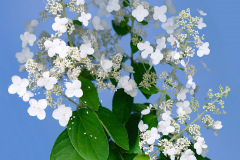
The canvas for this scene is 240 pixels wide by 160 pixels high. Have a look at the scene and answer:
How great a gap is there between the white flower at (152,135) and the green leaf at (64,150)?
0.25 m

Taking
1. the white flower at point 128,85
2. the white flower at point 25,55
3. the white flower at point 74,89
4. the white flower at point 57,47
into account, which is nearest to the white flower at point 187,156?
the white flower at point 128,85

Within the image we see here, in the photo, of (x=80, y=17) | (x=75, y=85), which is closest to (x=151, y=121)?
(x=75, y=85)

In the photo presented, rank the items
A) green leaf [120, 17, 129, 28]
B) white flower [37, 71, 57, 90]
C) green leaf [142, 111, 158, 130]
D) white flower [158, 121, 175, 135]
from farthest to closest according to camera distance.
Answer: green leaf [120, 17, 129, 28] < green leaf [142, 111, 158, 130] < white flower [158, 121, 175, 135] < white flower [37, 71, 57, 90]

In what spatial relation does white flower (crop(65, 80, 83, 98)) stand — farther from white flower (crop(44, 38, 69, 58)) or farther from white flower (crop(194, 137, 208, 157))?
white flower (crop(194, 137, 208, 157))

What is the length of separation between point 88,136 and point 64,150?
0.38 ft

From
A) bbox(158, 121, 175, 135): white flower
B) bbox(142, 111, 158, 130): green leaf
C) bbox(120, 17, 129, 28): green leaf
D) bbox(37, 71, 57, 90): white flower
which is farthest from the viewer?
bbox(120, 17, 129, 28): green leaf

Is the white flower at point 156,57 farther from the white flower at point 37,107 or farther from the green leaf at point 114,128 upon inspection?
the white flower at point 37,107

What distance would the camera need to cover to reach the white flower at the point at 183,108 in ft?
4.48

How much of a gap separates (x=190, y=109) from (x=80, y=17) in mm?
495

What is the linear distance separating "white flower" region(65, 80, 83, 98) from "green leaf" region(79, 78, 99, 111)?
0.06 m

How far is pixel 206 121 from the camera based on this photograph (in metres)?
1.37

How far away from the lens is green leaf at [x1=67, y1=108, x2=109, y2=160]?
1342mm

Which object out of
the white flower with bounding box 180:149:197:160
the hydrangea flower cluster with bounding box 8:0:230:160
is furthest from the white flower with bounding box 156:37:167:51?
the white flower with bounding box 180:149:197:160

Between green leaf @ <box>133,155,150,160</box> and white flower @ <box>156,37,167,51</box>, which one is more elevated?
white flower @ <box>156,37,167,51</box>
